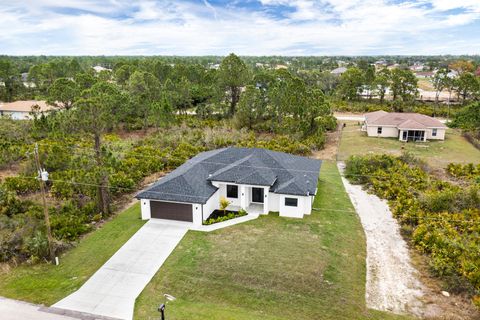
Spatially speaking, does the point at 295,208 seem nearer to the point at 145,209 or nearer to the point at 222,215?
the point at 222,215

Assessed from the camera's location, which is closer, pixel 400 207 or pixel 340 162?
pixel 400 207

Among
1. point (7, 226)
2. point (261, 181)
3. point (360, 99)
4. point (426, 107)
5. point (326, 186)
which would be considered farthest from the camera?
point (360, 99)

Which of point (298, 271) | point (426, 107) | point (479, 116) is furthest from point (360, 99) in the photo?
point (298, 271)

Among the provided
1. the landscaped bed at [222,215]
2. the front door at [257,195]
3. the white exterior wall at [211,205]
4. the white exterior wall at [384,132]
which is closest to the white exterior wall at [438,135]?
the white exterior wall at [384,132]

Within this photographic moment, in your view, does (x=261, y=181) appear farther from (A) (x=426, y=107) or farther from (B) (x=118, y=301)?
(A) (x=426, y=107)

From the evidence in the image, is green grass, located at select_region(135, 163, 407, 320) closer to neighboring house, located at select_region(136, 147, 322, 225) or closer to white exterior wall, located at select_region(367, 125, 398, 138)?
neighboring house, located at select_region(136, 147, 322, 225)

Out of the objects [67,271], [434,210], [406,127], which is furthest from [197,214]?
[406,127]

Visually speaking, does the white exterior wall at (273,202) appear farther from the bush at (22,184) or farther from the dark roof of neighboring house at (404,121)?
the dark roof of neighboring house at (404,121)
